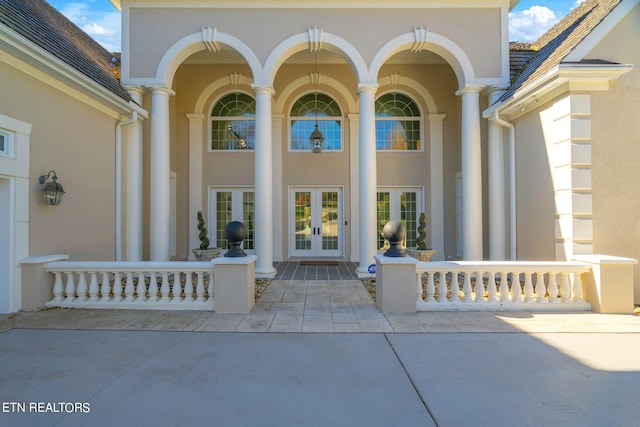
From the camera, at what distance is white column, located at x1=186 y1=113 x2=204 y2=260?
32.4ft

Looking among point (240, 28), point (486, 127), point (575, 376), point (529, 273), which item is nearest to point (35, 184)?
point (240, 28)

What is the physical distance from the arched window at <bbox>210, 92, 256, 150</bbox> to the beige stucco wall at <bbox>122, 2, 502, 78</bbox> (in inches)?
106

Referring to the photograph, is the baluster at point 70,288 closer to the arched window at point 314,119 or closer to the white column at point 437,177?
the arched window at point 314,119

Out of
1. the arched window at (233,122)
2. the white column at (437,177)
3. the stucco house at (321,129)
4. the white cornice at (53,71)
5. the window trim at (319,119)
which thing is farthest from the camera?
the arched window at (233,122)

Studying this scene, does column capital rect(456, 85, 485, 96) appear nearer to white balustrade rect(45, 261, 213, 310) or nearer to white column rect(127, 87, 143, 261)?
white balustrade rect(45, 261, 213, 310)

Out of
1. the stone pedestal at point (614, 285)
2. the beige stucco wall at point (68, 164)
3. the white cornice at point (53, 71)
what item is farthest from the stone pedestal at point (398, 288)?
the white cornice at point (53, 71)

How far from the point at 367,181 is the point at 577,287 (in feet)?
13.6

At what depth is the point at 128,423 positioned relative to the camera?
7.68 feet

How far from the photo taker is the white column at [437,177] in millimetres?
9859

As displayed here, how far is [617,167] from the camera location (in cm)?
552

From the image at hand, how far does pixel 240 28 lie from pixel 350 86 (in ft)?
12.0

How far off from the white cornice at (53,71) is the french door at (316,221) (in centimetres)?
506

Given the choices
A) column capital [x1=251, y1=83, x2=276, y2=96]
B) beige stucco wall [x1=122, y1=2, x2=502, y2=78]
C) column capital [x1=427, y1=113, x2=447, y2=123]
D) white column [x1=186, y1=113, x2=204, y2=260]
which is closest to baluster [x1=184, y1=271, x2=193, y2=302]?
column capital [x1=251, y1=83, x2=276, y2=96]

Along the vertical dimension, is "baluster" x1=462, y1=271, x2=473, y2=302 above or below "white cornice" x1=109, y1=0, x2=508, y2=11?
below
